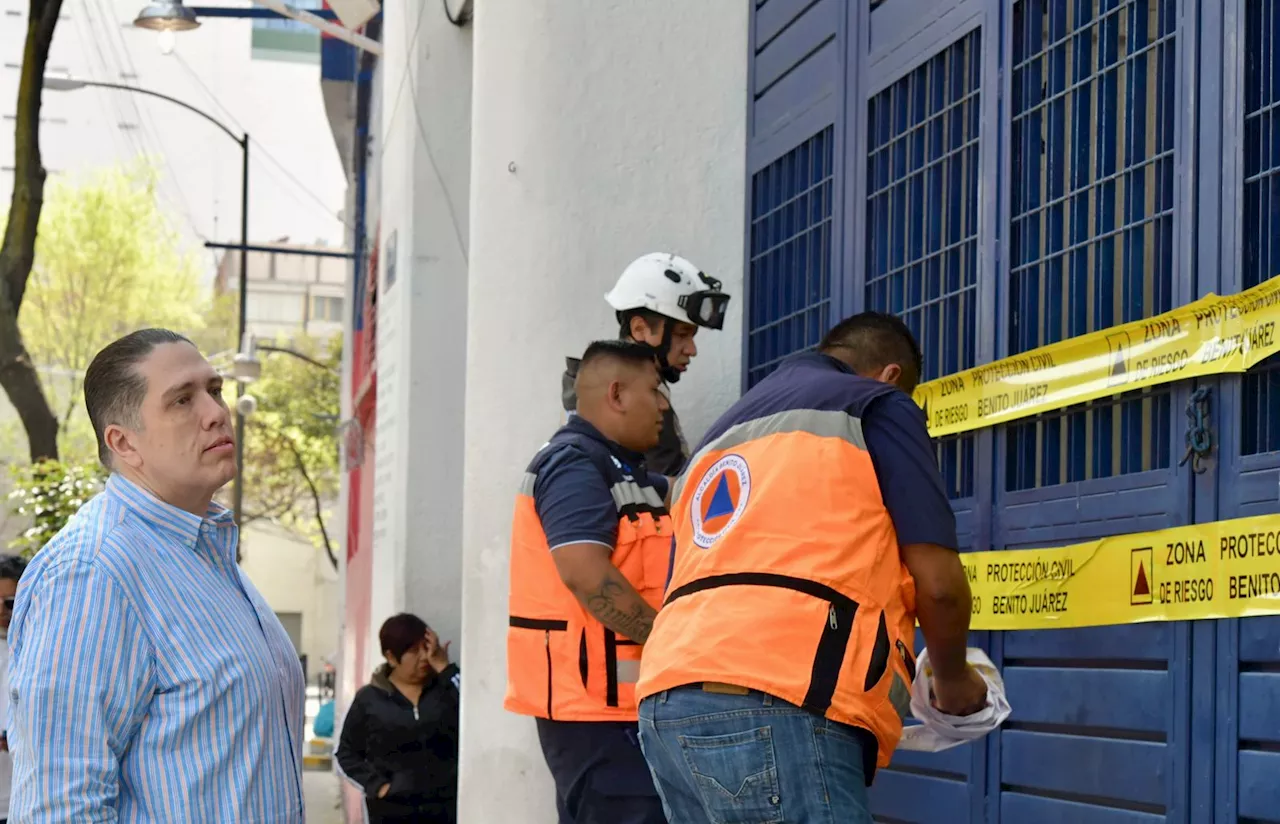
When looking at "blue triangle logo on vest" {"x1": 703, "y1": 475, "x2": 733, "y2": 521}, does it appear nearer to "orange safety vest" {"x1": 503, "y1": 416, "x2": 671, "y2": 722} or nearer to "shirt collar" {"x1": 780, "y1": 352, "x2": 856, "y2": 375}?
"shirt collar" {"x1": 780, "y1": 352, "x2": 856, "y2": 375}

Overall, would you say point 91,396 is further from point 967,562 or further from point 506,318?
point 506,318

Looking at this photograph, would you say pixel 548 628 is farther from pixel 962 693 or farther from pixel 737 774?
pixel 737 774

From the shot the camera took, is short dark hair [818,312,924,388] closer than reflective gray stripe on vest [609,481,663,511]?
Yes

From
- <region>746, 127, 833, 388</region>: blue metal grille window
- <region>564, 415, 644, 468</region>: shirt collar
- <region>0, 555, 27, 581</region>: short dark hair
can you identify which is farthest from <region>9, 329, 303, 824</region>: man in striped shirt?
<region>0, 555, 27, 581</region>: short dark hair

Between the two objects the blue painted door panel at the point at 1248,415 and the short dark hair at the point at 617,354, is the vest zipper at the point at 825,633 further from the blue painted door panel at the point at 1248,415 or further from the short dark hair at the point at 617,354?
the short dark hair at the point at 617,354

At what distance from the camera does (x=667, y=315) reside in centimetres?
635

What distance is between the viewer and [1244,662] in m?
4.20

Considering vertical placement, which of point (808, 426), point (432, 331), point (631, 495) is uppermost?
point (432, 331)

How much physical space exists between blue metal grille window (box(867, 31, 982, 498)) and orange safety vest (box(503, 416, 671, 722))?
106 centimetres

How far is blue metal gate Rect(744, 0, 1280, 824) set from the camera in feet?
14.0

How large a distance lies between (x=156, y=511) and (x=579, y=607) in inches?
84.7

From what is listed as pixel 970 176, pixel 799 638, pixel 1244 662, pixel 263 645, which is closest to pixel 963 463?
pixel 970 176

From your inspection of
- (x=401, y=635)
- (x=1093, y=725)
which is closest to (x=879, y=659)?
(x=1093, y=725)

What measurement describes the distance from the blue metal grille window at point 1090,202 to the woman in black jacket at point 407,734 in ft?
15.3
